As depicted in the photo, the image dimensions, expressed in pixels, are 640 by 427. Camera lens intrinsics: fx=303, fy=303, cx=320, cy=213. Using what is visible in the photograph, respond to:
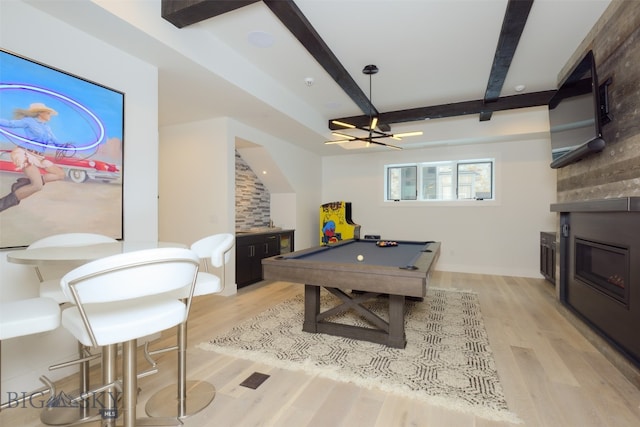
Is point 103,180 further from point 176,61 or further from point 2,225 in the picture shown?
point 176,61

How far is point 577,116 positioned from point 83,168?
13.7ft

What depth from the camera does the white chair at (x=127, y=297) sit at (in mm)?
1062

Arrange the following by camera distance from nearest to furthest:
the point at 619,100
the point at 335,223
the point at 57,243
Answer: the point at 57,243 → the point at 619,100 → the point at 335,223

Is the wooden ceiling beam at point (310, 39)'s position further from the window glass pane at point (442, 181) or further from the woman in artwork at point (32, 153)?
the window glass pane at point (442, 181)

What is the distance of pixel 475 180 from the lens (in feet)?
18.8

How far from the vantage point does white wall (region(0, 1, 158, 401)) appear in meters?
1.89

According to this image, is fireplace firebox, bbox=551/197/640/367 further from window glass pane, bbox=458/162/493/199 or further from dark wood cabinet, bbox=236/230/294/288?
dark wood cabinet, bbox=236/230/294/288

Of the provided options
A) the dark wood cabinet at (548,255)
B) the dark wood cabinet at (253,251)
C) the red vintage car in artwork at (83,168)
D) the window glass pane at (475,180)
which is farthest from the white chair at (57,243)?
the window glass pane at (475,180)

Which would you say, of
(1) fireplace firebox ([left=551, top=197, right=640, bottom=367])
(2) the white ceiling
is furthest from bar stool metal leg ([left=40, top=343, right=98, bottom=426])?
(1) fireplace firebox ([left=551, top=197, right=640, bottom=367])

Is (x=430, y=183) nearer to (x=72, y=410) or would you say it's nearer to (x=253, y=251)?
(x=253, y=251)

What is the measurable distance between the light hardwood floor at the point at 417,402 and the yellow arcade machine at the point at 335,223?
339cm

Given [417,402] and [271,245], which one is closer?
[417,402]

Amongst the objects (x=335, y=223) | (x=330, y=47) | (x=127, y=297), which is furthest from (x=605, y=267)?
(x=335, y=223)

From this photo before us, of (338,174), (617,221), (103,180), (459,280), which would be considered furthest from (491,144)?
(103,180)
